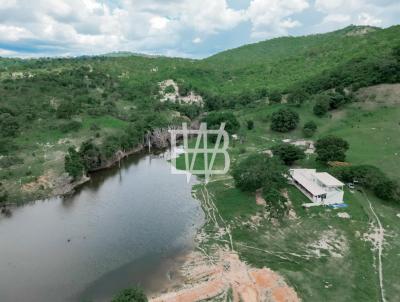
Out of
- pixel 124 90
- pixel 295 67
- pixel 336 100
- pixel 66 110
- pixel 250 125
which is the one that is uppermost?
pixel 295 67

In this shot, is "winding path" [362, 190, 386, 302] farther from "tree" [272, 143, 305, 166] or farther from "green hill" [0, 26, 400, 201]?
"green hill" [0, 26, 400, 201]

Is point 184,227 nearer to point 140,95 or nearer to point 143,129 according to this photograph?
point 143,129

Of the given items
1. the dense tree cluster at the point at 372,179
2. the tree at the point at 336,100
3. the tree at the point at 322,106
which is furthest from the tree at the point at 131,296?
the tree at the point at 336,100

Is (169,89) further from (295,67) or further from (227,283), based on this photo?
(227,283)

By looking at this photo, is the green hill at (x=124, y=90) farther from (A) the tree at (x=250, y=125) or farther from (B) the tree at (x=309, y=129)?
(B) the tree at (x=309, y=129)

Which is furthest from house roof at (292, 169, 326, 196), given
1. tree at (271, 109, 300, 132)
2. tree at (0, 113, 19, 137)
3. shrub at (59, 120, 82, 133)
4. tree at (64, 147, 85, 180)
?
tree at (0, 113, 19, 137)

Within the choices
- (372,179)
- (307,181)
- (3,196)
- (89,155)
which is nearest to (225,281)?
(307,181)

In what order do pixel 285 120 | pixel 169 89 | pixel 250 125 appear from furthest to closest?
pixel 169 89
pixel 250 125
pixel 285 120

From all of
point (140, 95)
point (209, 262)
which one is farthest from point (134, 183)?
point (140, 95)
